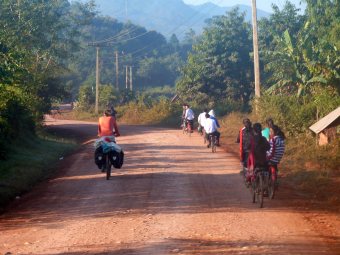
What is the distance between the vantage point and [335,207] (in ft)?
40.4

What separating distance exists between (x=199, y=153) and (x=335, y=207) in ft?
35.9

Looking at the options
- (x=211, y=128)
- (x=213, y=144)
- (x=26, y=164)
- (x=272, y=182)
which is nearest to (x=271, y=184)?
(x=272, y=182)

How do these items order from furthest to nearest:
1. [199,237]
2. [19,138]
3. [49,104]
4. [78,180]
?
[49,104], [19,138], [78,180], [199,237]

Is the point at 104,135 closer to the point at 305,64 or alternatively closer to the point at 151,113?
the point at 305,64

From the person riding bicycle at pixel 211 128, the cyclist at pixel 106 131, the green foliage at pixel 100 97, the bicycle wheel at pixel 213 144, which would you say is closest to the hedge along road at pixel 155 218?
the cyclist at pixel 106 131

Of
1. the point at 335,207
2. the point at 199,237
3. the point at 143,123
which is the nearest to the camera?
the point at 199,237

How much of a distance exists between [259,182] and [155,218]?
249cm

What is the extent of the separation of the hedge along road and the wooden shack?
3487 millimetres

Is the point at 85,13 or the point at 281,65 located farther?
the point at 85,13

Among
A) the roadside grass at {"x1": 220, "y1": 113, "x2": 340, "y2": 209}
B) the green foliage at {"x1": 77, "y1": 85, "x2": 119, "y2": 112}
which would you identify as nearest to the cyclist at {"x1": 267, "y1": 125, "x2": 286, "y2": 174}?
the roadside grass at {"x1": 220, "y1": 113, "x2": 340, "y2": 209}

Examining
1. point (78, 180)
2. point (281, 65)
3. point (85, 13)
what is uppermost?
point (85, 13)

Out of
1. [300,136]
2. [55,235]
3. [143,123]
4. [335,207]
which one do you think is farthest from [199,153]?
[143,123]

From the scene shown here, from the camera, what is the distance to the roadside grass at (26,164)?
1552cm

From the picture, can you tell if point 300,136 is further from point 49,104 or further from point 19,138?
point 49,104
